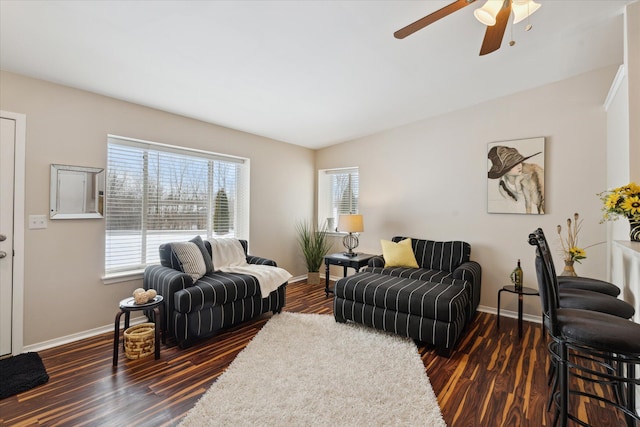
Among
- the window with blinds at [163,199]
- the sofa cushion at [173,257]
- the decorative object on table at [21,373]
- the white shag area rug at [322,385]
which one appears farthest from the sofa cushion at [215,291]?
the decorative object on table at [21,373]

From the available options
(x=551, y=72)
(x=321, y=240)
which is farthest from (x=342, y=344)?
(x=551, y=72)

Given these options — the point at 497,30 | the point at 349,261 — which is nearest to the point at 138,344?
the point at 349,261

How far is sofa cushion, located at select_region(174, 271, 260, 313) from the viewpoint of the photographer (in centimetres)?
280

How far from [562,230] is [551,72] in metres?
1.77

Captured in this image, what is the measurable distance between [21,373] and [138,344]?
2.64 ft

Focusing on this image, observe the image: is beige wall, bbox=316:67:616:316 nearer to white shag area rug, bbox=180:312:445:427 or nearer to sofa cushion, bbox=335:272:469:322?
sofa cushion, bbox=335:272:469:322

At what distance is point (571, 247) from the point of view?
332 cm

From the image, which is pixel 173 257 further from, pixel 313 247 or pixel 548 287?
pixel 548 287

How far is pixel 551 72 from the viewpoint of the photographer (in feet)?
10.9

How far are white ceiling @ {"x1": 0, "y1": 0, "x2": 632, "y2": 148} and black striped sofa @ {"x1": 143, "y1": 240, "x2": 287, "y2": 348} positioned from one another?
70.7 inches

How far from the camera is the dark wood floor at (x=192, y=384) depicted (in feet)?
6.28

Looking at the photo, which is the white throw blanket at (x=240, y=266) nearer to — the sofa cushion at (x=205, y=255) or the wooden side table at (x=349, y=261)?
the sofa cushion at (x=205, y=255)

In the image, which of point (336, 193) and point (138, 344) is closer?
point (138, 344)

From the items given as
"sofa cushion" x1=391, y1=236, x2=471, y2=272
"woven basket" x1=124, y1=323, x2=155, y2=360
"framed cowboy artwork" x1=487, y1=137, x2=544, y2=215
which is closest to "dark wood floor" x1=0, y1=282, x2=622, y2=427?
"woven basket" x1=124, y1=323, x2=155, y2=360
